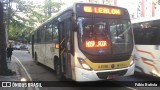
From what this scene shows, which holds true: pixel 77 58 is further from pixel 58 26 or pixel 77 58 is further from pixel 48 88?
pixel 58 26

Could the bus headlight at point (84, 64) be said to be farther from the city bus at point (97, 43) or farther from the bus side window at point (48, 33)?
the bus side window at point (48, 33)

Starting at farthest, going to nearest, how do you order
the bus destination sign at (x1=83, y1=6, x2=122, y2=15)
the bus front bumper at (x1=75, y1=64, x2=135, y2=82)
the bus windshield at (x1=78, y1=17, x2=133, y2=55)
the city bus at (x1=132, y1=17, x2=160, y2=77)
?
1. the city bus at (x1=132, y1=17, x2=160, y2=77)
2. the bus destination sign at (x1=83, y1=6, x2=122, y2=15)
3. the bus windshield at (x1=78, y1=17, x2=133, y2=55)
4. the bus front bumper at (x1=75, y1=64, x2=135, y2=82)

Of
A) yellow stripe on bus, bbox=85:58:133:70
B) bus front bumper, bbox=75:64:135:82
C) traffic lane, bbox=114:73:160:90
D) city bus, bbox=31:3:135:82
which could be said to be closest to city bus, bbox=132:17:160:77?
traffic lane, bbox=114:73:160:90

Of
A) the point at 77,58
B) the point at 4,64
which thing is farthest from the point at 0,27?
the point at 77,58

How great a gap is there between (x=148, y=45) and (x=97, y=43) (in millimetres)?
2970

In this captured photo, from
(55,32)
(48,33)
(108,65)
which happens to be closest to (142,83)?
(108,65)

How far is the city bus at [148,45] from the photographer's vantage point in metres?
12.3

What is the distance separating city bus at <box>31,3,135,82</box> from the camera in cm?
1071

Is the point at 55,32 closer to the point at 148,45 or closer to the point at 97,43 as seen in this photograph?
the point at 97,43

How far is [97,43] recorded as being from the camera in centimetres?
1090

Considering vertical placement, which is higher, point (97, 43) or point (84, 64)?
point (97, 43)

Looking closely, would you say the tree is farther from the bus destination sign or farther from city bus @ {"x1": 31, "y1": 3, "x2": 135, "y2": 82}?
the bus destination sign

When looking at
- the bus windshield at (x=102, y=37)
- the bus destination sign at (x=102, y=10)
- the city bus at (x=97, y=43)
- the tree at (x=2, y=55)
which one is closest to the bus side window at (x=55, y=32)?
the city bus at (x=97, y=43)

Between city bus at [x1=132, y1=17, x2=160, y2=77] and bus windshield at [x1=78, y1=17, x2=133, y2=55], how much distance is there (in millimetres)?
1322
